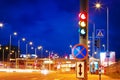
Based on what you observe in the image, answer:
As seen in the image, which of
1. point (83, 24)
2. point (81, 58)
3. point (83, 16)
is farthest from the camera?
point (83, 16)

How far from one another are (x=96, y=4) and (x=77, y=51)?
29156 millimetres

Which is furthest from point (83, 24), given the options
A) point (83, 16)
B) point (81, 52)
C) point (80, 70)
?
point (80, 70)

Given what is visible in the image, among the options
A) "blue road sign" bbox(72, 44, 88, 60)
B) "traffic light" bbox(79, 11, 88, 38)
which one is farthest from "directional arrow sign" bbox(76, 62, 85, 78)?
"traffic light" bbox(79, 11, 88, 38)

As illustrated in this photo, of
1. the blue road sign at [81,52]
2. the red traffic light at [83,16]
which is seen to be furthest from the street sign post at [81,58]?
the red traffic light at [83,16]

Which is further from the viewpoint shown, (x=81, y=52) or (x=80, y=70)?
(x=81, y=52)

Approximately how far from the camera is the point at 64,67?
342 feet

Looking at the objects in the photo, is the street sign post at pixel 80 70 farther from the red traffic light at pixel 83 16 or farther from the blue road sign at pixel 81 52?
the red traffic light at pixel 83 16

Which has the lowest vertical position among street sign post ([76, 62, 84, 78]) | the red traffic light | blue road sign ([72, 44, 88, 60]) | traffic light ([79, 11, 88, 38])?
street sign post ([76, 62, 84, 78])

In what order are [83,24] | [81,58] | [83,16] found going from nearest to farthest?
1. [81,58]
2. [83,24]
3. [83,16]

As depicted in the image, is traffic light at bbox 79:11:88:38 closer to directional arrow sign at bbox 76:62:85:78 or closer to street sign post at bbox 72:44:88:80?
street sign post at bbox 72:44:88:80

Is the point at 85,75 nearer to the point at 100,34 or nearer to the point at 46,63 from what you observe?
the point at 100,34

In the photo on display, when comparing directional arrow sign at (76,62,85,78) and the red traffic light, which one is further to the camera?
the red traffic light

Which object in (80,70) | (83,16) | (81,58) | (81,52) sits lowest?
(80,70)

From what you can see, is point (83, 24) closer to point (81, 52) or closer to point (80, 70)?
point (81, 52)
